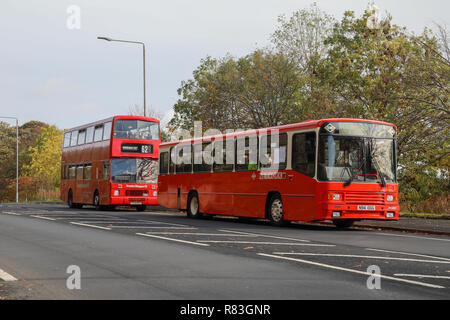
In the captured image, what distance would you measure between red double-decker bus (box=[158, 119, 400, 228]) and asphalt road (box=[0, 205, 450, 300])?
169cm

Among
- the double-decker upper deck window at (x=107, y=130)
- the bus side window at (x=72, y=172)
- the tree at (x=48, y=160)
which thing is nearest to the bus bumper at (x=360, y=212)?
the double-decker upper deck window at (x=107, y=130)

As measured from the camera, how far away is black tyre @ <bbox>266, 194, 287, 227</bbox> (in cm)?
1873

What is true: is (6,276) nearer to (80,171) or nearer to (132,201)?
(132,201)

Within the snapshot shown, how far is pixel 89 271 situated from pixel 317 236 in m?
7.69

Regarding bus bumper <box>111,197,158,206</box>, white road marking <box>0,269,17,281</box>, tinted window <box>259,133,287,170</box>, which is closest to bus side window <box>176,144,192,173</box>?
tinted window <box>259,133,287,170</box>

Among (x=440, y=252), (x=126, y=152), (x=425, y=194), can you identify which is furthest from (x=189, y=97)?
(x=440, y=252)

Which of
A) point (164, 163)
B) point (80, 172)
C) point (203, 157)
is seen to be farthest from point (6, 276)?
point (80, 172)

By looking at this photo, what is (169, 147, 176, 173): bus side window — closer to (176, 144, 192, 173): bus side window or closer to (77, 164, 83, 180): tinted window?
(176, 144, 192, 173): bus side window

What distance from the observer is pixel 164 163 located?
2641 centimetres

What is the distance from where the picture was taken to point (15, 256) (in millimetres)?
10984

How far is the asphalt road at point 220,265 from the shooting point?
732 centimetres

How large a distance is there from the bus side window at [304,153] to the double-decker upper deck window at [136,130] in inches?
572

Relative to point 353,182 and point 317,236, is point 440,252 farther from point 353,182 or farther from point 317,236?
point 353,182

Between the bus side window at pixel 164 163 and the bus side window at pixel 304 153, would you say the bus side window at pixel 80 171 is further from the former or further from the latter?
the bus side window at pixel 304 153
